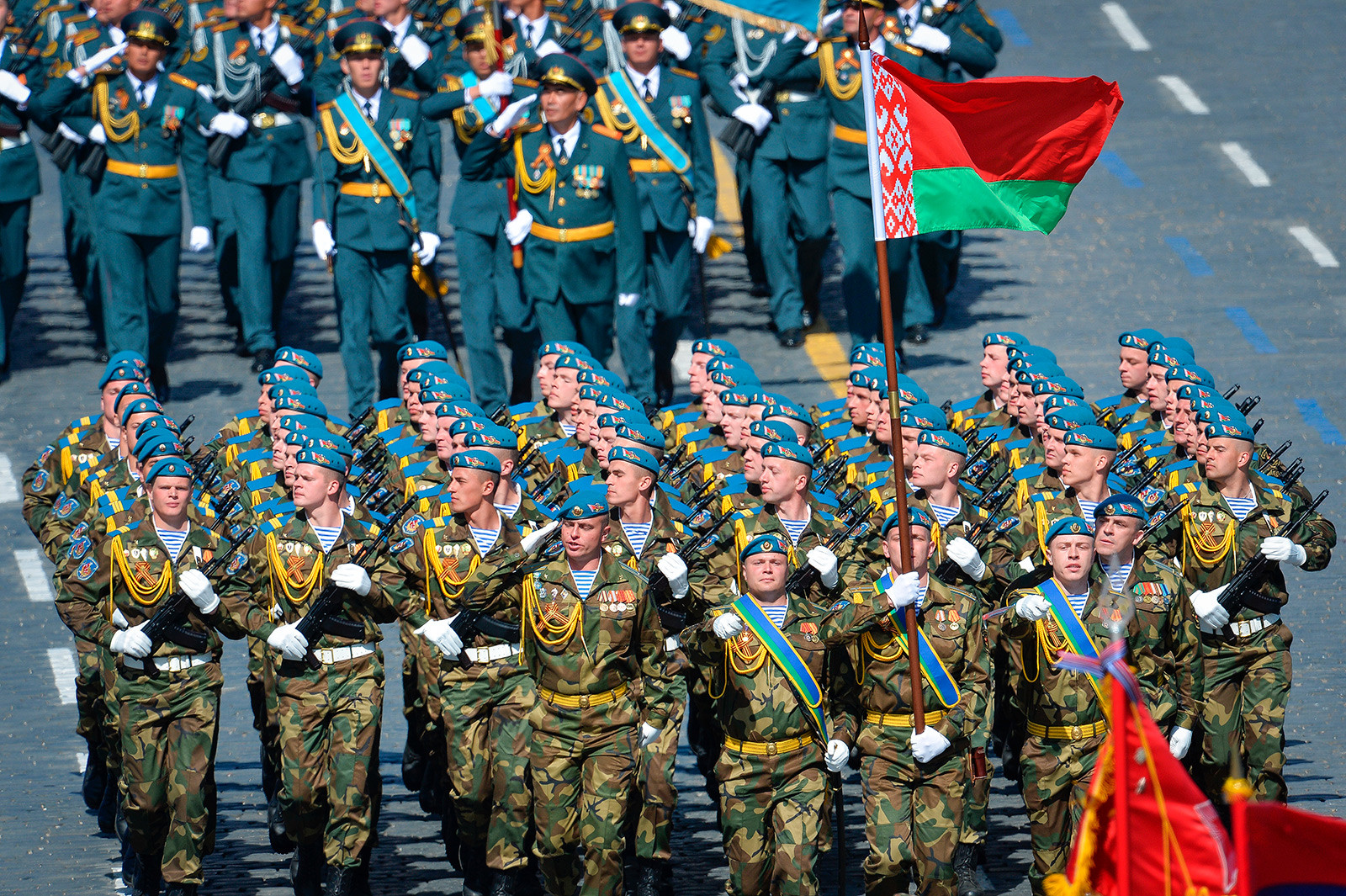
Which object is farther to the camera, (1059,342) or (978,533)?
(1059,342)

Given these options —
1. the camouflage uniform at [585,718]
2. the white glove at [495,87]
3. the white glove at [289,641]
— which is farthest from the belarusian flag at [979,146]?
the white glove at [495,87]

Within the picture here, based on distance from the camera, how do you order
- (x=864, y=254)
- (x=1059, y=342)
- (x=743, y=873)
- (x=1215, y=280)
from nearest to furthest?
(x=743, y=873)
(x=864, y=254)
(x=1059, y=342)
(x=1215, y=280)

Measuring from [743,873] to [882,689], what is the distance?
39.1 inches

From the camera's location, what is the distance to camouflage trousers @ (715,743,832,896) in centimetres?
1086

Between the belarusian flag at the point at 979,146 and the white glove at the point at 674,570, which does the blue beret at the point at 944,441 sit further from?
the white glove at the point at 674,570

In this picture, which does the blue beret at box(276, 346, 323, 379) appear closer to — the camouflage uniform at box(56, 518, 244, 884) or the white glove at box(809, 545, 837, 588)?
the camouflage uniform at box(56, 518, 244, 884)

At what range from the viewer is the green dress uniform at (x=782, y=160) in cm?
1822

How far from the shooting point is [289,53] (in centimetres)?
1816

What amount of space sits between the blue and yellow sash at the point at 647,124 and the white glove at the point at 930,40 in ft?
6.57

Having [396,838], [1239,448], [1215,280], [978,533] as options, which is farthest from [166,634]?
[1215,280]

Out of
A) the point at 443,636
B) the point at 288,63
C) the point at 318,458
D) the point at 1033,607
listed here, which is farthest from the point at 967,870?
the point at 288,63

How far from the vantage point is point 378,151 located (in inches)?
667

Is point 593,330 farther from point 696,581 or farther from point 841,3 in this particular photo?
point 696,581

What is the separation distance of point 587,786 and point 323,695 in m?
1.29
